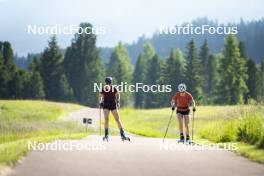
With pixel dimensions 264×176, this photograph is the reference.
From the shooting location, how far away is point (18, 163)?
42.0 ft

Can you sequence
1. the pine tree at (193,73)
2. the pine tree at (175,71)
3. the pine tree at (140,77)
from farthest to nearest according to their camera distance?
the pine tree at (140,77)
the pine tree at (175,71)
the pine tree at (193,73)

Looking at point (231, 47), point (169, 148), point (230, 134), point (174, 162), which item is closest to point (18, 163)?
point (174, 162)

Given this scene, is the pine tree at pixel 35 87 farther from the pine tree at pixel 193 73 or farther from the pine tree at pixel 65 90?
the pine tree at pixel 193 73

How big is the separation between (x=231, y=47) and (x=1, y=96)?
40664mm

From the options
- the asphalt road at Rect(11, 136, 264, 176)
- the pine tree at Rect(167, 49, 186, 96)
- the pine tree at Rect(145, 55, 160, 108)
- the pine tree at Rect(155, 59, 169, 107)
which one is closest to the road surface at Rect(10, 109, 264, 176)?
the asphalt road at Rect(11, 136, 264, 176)

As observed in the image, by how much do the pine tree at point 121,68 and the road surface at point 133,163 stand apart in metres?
85.7

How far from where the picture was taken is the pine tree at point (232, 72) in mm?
92375

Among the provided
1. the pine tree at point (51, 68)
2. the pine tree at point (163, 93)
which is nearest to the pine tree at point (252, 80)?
the pine tree at point (163, 93)

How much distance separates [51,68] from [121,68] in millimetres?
13297

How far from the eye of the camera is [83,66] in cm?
10506

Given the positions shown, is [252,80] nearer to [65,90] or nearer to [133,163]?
[65,90]

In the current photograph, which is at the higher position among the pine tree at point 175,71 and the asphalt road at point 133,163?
the pine tree at point 175,71

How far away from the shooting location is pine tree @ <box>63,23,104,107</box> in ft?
337

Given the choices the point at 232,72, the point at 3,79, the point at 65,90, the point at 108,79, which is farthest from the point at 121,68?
the point at 108,79
